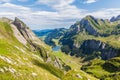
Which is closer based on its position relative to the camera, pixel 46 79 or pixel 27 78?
pixel 27 78

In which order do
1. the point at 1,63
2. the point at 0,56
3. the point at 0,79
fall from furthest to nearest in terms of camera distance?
the point at 0,56 → the point at 1,63 → the point at 0,79

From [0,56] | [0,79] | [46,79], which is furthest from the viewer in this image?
[46,79]

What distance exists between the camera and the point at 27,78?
6245 inches

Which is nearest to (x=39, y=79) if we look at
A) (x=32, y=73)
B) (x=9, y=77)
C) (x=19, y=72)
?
(x=32, y=73)

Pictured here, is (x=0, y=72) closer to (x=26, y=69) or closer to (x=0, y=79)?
(x=0, y=79)

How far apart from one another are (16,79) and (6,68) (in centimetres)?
899

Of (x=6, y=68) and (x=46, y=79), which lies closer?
(x=6, y=68)

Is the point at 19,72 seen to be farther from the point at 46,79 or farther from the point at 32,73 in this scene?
the point at 46,79

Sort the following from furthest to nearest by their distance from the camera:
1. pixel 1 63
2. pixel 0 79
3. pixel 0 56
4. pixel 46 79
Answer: pixel 46 79, pixel 0 56, pixel 1 63, pixel 0 79

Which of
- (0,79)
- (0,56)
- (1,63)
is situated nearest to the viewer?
(0,79)

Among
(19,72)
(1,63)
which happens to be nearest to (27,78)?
(19,72)

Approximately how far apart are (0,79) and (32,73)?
32038mm

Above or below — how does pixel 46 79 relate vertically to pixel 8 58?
below

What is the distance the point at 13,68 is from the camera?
15825cm
